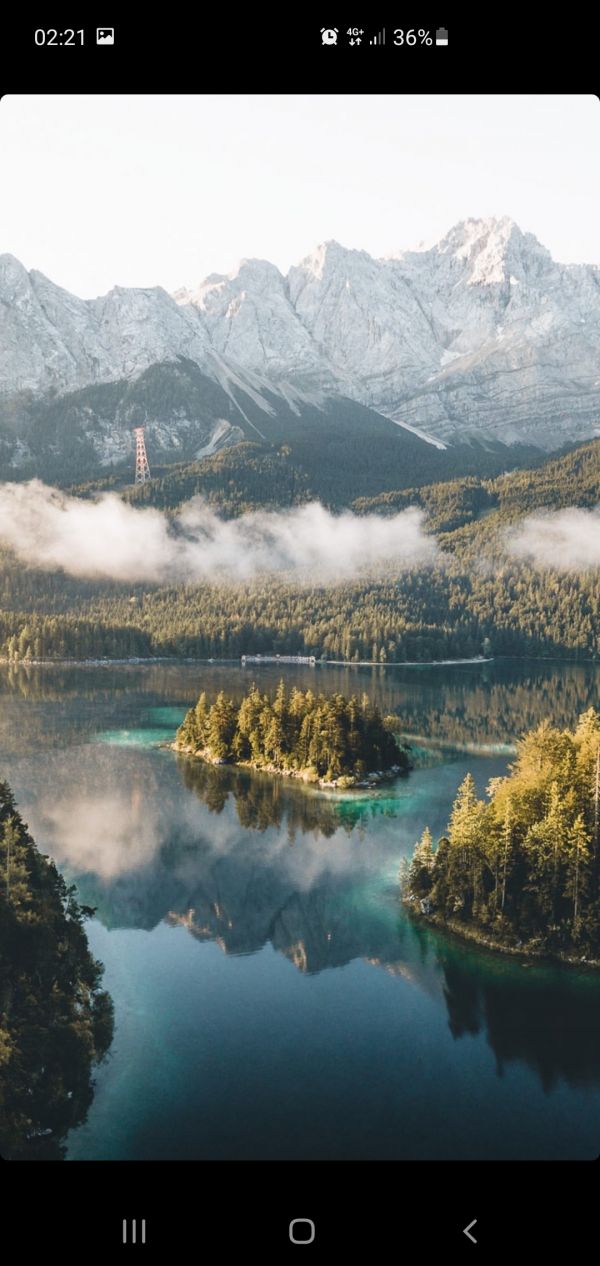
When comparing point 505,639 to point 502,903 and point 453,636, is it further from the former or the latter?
point 502,903

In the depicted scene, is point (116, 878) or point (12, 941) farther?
point (116, 878)

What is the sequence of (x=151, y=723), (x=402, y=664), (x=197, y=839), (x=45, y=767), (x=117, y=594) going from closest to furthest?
1. (x=197, y=839)
2. (x=45, y=767)
3. (x=151, y=723)
4. (x=402, y=664)
5. (x=117, y=594)

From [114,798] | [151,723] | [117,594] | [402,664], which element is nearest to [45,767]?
[114,798]

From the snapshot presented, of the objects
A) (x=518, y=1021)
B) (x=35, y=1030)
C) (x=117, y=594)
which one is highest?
(x=117, y=594)

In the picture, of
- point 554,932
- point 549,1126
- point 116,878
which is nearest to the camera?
point 549,1126

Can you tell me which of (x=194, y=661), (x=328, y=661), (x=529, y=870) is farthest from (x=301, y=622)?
(x=529, y=870)

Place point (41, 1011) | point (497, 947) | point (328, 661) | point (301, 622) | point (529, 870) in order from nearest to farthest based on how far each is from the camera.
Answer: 1. point (41, 1011)
2. point (497, 947)
3. point (529, 870)
4. point (328, 661)
5. point (301, 622)

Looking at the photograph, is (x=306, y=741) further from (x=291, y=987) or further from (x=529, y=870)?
(x=291, y=987)
